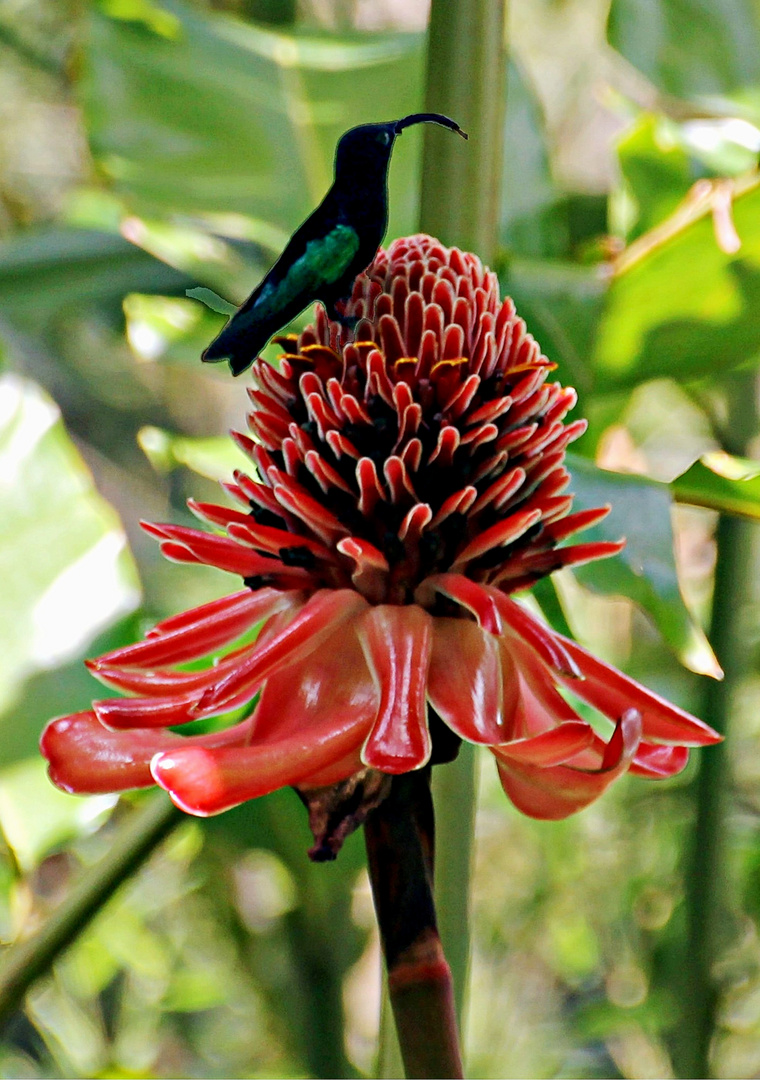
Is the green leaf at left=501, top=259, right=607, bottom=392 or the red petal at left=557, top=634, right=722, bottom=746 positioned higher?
the red petal at left=557, top=634, right=722, bottom=746

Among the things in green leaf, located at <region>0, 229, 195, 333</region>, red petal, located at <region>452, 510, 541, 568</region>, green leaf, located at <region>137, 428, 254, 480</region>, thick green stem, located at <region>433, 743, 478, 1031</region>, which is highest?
red petal, located at <region>452, 510, 541, 568</region>

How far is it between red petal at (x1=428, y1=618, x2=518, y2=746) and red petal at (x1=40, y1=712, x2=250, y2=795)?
5 centimetres

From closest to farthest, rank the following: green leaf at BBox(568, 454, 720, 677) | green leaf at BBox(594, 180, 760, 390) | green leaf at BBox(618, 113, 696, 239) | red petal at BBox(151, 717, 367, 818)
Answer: red petal at BBox(151, 717, 367, 818) < green leaf at BBox(568, 454, 720, 677) < green leaf at BBox(594, 180, 760, 390) < green leaf at BBox(618, 113, 696, 239)

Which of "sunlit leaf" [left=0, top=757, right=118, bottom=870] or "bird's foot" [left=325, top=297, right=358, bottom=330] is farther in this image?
"sunlit leaf" [left=0, top=757, right=118, bottom=870]

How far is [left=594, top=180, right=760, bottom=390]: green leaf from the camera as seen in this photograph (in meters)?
0.53

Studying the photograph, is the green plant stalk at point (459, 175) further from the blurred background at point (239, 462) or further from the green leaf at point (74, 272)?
the green leaf at point (74, 272)

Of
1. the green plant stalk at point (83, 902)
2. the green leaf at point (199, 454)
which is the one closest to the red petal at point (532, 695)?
the green plant stalk at point (83, 902)

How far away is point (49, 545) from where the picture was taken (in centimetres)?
58

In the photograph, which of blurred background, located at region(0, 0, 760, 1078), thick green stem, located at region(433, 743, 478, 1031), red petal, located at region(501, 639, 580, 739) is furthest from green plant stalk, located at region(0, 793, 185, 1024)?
red petal, located at region(501, 639, 580, 739)

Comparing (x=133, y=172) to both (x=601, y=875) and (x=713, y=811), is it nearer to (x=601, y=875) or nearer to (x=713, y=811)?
(x=713, y=811)

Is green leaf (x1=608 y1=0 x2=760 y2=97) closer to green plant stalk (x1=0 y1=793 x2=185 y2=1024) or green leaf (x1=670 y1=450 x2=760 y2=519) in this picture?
green leaf (x1=670 y1=450 x2=760 y2=519)

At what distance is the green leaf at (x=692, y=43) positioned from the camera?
0.67 metres

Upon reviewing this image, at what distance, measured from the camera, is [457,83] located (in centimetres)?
39

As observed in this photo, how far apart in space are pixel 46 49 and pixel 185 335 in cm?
97
